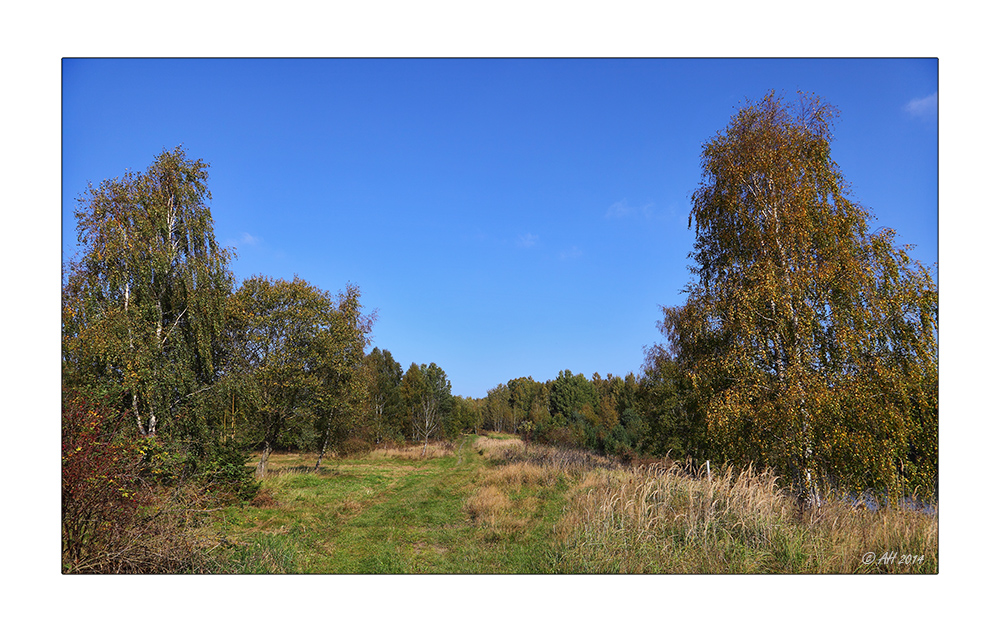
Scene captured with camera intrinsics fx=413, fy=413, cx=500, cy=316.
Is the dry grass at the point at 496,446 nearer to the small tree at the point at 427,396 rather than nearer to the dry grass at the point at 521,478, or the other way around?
the small tree at the point at 427,396

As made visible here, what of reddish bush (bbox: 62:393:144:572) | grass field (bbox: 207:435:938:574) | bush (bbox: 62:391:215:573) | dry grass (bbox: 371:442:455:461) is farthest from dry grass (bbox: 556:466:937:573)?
dry grass (bbox: 371:442:455:461)

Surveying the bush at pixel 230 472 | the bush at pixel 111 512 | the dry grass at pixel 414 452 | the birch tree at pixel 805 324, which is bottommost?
the dry grass at pixel 414 452

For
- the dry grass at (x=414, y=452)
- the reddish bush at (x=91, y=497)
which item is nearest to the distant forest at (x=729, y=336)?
the reddish bush at (x=91, y=497)

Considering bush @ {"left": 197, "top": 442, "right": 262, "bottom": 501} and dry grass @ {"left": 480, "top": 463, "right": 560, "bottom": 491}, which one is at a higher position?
bush @ {"left": 197, "top": 442, "right": 262, "bottom": 501}

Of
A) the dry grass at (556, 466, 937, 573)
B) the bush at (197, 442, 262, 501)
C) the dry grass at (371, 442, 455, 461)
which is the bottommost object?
the dry grass at (371, 442, 455, 461)

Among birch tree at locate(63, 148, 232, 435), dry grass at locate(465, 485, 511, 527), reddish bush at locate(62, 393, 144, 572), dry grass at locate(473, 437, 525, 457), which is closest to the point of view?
reddish bush at locate(62, 393, 144, 572)

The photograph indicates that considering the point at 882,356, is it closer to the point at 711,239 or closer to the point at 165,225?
the point at 711,239

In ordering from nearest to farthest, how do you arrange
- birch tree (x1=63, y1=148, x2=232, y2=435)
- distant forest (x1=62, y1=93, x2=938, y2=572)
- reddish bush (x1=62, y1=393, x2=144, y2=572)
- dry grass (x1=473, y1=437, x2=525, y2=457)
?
reddish bush (x1=62, y1=393, x2=144, y2=572)
distant forest (x1=62, y1=93, x2=938, y2=572)
birch tree (x1=63, y1=148, x2=232, y2=435)
dry grass (x1=473, y1=437, x2=525, y2=457)

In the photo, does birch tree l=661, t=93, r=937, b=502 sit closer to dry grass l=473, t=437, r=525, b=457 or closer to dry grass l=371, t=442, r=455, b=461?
dry grass l=473, t=437, r=525, b=457

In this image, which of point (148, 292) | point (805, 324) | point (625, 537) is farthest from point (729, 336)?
point (148, 292)

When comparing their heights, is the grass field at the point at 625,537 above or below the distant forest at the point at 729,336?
below

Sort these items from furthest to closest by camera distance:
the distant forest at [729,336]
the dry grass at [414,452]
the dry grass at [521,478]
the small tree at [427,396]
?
the small tree at [427,396] < the dry grass at [414,452] < the dry grass at [521,478] < the distant forest at [729,336]

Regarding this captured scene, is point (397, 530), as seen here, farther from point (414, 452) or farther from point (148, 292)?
point (414, 452)
